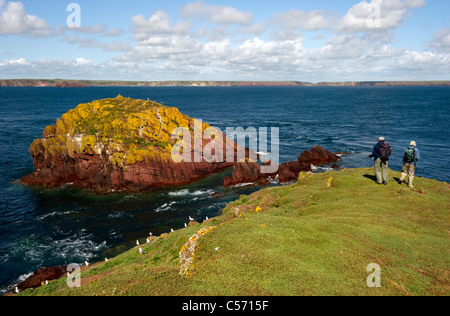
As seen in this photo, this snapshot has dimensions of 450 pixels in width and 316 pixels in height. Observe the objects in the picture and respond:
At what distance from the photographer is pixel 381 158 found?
24.4 meters

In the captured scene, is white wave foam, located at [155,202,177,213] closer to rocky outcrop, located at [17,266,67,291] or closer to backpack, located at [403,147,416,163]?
rocky outcrop, located at [17,266,67,291]

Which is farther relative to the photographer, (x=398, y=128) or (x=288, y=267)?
(x=398, y=128)

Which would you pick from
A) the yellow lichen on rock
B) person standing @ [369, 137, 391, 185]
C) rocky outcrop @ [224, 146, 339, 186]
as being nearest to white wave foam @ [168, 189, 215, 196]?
rocky outcrop @ [224, 146, 339, 186]

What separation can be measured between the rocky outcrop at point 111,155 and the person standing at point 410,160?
3657 centimetres

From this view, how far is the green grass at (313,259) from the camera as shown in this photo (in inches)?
475

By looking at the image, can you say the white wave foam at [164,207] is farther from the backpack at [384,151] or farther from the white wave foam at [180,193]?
the backpack at [384,151]

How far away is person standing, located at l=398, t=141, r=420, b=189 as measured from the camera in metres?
23.4

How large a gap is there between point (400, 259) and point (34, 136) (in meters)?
97.8

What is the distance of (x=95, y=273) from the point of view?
69.3 ft

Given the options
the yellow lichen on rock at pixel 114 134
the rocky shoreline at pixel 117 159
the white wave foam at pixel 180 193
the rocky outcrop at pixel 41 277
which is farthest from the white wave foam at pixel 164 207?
the rocky outcrop at pixel 41 277

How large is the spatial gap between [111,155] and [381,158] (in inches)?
1747

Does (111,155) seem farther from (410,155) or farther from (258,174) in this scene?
(410,155)
